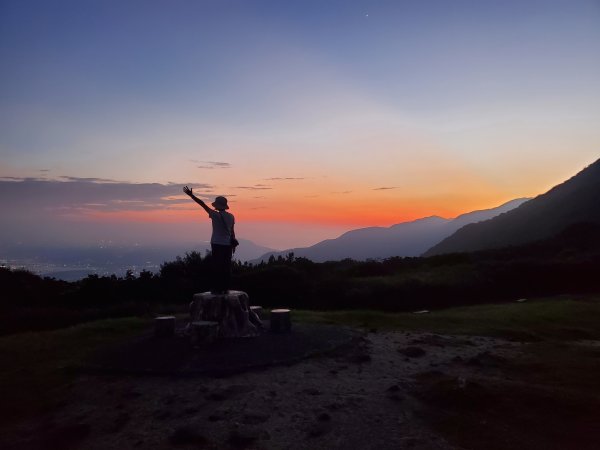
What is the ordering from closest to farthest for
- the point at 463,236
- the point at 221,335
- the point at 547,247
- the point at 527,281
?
1. the point at 221,335
2. the point at 527,281
3. the point at 547,247
4. the point at 463,236

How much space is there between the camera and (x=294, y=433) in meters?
6.25

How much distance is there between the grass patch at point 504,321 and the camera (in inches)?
494

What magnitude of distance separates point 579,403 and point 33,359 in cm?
1032

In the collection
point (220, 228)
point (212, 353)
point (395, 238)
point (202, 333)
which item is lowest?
point (212, 353)

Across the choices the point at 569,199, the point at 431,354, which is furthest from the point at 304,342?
the point at 569,199

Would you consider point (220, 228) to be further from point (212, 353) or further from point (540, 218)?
point (540, 218)

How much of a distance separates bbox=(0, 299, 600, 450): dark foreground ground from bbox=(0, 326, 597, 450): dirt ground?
0.06 feet

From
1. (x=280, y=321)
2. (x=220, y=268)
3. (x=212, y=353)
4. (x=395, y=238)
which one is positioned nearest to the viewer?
(x=212, y=353)

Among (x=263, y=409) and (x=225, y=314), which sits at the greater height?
(x=225, y=314)

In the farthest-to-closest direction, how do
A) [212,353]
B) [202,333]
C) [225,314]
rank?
[225,314] → [202,333] → [212,353]

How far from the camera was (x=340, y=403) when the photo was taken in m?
7.16

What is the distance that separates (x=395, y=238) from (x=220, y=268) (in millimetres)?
117330

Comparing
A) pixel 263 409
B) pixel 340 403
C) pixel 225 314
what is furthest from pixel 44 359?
pixel 340 403

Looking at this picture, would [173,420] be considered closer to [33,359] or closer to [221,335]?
[221,335]
